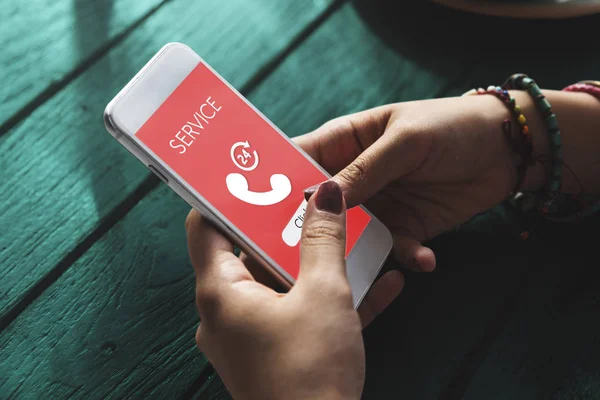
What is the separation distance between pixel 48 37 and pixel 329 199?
1.59ft

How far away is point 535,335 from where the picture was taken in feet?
1.73

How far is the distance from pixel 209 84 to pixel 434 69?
34cm

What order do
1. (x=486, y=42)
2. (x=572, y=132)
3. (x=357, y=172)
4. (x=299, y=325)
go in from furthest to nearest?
(x=486, y=42)
(x=572, y=132)
(x=357, y=172)
(x=299, y=325)

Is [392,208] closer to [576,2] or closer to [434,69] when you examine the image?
[434,69]

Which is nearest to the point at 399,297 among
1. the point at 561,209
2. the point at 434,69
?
the point at 561,209

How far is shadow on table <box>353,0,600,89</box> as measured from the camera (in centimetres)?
71

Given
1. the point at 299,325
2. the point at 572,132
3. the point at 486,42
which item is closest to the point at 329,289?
the point at 299,325

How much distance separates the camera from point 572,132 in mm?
599

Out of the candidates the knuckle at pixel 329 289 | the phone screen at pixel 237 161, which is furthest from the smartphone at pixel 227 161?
the knuckle at pixel 329 289

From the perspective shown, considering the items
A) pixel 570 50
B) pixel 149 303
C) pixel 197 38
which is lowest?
pixel 149 303

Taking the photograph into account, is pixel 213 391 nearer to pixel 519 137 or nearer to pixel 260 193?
pixel 260 193

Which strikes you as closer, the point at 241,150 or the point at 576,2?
the point at 241,150

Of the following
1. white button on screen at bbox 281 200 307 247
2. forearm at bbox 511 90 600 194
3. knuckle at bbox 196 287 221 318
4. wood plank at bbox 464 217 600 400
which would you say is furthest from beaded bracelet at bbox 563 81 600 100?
knuckle at bbox 196 287 221 318

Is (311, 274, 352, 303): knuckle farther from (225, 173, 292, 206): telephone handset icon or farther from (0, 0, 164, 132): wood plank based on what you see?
(0, 0, 164, 132): wood plank
